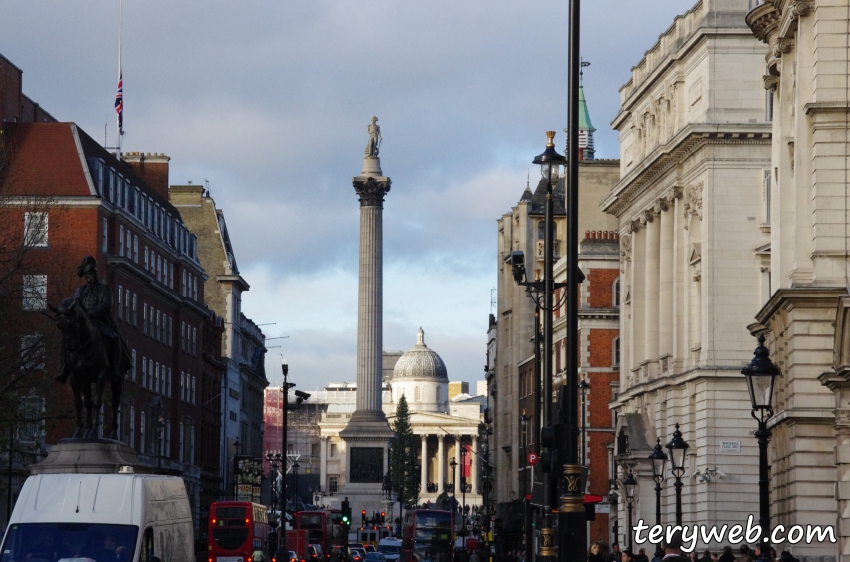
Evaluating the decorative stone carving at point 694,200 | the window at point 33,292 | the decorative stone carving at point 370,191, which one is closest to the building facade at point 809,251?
the decorative stone carving at point 694,200

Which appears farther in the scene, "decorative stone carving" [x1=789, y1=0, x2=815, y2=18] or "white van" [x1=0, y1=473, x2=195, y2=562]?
"decorative stone carving" [x1=789, y1=0, x2=815, y2=18]

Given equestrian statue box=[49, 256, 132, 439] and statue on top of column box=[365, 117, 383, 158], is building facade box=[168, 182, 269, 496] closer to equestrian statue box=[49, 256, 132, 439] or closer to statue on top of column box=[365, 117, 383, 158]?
statue on top of column box=[365, 117, 383, 158]

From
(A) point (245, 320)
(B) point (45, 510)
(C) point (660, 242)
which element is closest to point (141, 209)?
(C) point (660, 242)

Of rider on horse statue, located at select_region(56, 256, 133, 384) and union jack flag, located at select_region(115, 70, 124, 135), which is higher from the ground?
union jack flag, located at select_region(115, 70, 124, 135)

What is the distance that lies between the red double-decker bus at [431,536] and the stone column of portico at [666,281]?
27.7m

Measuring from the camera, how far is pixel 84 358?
32969 mm

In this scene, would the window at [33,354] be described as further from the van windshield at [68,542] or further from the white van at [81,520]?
the van windshield at [68,542]

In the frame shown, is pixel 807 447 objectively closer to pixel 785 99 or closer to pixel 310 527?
pixel 785 99

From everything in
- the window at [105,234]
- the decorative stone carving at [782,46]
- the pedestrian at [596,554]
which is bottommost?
the pedestrian at [596,554]

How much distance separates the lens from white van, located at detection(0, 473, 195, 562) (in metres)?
26.1

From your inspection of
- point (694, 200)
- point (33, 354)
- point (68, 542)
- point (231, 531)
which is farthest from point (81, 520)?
point (231, 531)

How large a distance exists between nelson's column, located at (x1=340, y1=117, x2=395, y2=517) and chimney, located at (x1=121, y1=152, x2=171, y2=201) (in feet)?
151

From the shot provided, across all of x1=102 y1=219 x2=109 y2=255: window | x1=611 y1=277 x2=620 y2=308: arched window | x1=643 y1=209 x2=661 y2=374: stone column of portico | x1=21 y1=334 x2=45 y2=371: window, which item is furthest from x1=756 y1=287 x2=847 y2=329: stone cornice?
x1=102 y1=219 x2=109 y2=255: window

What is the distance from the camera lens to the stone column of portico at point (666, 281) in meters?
68.9
